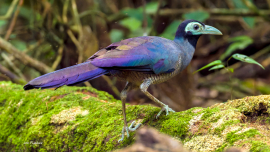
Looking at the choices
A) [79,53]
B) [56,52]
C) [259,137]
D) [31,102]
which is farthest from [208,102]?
[259,137]

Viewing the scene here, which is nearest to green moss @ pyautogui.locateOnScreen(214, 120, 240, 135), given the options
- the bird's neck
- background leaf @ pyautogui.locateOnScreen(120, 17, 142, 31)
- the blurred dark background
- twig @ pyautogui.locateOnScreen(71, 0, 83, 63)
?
the bird's neck

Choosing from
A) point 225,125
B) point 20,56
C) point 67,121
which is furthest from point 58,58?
point 225,125

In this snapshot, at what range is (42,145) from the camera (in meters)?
3.12

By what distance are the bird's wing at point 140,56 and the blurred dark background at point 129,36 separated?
10.5ft

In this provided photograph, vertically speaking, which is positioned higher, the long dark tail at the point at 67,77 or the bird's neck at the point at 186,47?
the long dark tail at the point at 67,77

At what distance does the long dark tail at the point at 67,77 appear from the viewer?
239 cm

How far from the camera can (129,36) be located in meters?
7.20

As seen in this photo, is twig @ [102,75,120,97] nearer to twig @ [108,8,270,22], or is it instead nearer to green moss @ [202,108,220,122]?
twig @ [108,8,270,22]

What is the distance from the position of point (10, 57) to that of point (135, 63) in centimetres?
497

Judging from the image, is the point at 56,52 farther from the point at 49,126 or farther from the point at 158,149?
the point at 158,149

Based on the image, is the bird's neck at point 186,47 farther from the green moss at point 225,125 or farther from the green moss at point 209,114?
the green moss at point 225,125

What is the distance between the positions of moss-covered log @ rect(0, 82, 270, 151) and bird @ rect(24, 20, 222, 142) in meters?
0.28

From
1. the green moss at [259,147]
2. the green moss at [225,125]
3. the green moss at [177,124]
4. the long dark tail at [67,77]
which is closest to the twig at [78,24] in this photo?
the long dark tail at [67,77]

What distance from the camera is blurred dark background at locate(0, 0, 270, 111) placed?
243 inches
